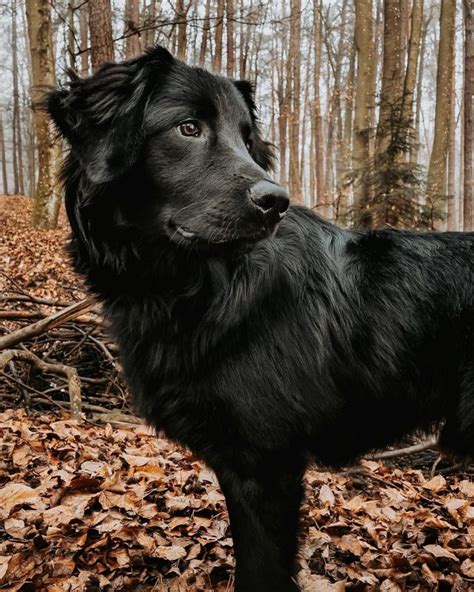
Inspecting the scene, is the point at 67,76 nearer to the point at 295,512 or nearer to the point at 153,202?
the point at 153,202

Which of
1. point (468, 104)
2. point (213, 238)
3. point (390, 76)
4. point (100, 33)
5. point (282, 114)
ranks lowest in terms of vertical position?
point (213, 238)

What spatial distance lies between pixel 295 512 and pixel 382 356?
738 millimetres

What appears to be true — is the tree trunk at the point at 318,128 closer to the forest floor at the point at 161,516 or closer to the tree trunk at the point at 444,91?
the tree trunk at the point at 444,91

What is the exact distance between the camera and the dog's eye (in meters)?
2.27

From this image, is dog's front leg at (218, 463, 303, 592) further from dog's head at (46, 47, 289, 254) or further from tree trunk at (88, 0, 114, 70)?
tree trunk at (88, 0, 114, 70)

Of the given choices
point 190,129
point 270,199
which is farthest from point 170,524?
point 190,129

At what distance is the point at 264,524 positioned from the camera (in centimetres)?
209

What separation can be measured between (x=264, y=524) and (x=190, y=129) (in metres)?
1.65

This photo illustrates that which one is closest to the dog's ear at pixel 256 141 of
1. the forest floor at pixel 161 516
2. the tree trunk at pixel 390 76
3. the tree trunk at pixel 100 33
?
the forest floor at pixel 161 516

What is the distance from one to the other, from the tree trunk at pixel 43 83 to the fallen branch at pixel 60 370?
7.47 meters

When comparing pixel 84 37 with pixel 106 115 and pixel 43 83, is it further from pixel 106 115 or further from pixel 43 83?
pixel 106 115

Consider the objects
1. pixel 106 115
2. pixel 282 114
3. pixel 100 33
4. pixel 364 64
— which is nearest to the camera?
pixel 106 115

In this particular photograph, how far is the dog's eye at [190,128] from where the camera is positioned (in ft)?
7.45

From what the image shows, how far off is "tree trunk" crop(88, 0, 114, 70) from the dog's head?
6.16 m
